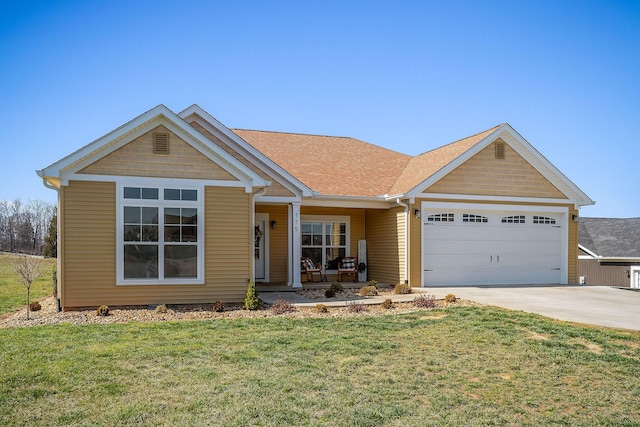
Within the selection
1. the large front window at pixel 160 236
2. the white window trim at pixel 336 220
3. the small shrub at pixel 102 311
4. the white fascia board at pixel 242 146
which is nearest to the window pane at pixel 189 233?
the large front window at pixel 160 236

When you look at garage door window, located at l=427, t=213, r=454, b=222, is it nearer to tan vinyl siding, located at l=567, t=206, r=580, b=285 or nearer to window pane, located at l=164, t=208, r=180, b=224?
tan vinyl siding, located at l=567, t=206, r=580, b=285

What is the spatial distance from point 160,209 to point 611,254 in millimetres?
24243

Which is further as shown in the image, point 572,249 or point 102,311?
point 572,249

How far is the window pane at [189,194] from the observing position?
41.0 ft

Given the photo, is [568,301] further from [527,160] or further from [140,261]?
[140,261]

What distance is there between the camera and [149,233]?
12.1 m

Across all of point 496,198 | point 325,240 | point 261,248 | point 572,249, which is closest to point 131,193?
point 261,248

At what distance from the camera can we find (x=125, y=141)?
1216 centimetres

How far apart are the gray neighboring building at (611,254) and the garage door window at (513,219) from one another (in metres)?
10.7

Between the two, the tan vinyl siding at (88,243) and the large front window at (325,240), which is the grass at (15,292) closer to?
the tan vinyl siding at (88,243)

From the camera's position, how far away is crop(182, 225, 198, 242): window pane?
1241 centimetres

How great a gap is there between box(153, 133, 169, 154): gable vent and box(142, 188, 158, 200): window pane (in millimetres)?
Result: 914

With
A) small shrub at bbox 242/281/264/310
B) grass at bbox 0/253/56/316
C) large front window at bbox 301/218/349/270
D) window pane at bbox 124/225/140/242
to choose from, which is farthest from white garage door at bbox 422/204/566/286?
grass at bbox 0/253/56/316

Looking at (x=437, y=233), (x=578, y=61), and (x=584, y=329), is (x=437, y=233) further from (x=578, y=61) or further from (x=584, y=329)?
(x=584, y=329)
